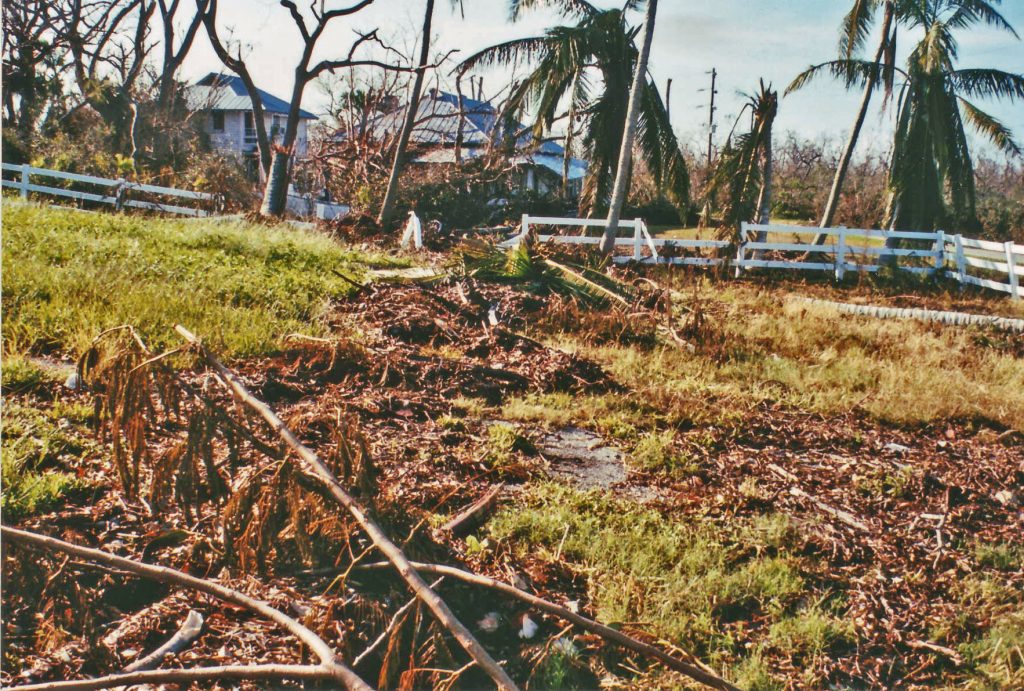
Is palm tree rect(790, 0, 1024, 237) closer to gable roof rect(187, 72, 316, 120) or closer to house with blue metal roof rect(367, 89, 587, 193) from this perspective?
house with blue metal roof rect(367, 89, 587, 193)

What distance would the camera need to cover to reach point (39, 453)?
14.5ft

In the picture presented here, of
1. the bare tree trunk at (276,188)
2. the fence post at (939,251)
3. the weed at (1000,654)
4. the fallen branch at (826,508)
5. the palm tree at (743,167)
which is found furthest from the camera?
the bare tree trunk at (276,188)

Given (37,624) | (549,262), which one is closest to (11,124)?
(549,262)

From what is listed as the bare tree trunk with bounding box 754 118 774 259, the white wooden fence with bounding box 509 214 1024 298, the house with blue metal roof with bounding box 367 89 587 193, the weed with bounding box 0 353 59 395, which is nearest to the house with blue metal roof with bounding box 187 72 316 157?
the house with blue metal roof with bounding box 367 89 587 193

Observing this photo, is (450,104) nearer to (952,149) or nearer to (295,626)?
(952,149)

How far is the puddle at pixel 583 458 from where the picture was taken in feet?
17.2

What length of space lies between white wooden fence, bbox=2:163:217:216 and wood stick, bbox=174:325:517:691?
16691mm

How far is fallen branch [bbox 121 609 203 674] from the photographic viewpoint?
2.82 meters

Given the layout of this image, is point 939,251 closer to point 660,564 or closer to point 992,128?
point 992,128

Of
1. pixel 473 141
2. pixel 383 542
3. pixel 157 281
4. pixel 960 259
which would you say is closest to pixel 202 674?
pixel 383 542

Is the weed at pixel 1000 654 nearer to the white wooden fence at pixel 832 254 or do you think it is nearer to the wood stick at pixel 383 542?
the wood stick at pixel 383 542

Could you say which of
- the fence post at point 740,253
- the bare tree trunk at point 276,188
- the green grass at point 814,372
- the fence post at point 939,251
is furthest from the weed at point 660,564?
the bare tree trunk at point 276,188

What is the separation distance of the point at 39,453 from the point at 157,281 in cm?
445

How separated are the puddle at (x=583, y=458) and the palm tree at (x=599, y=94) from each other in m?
12.7
